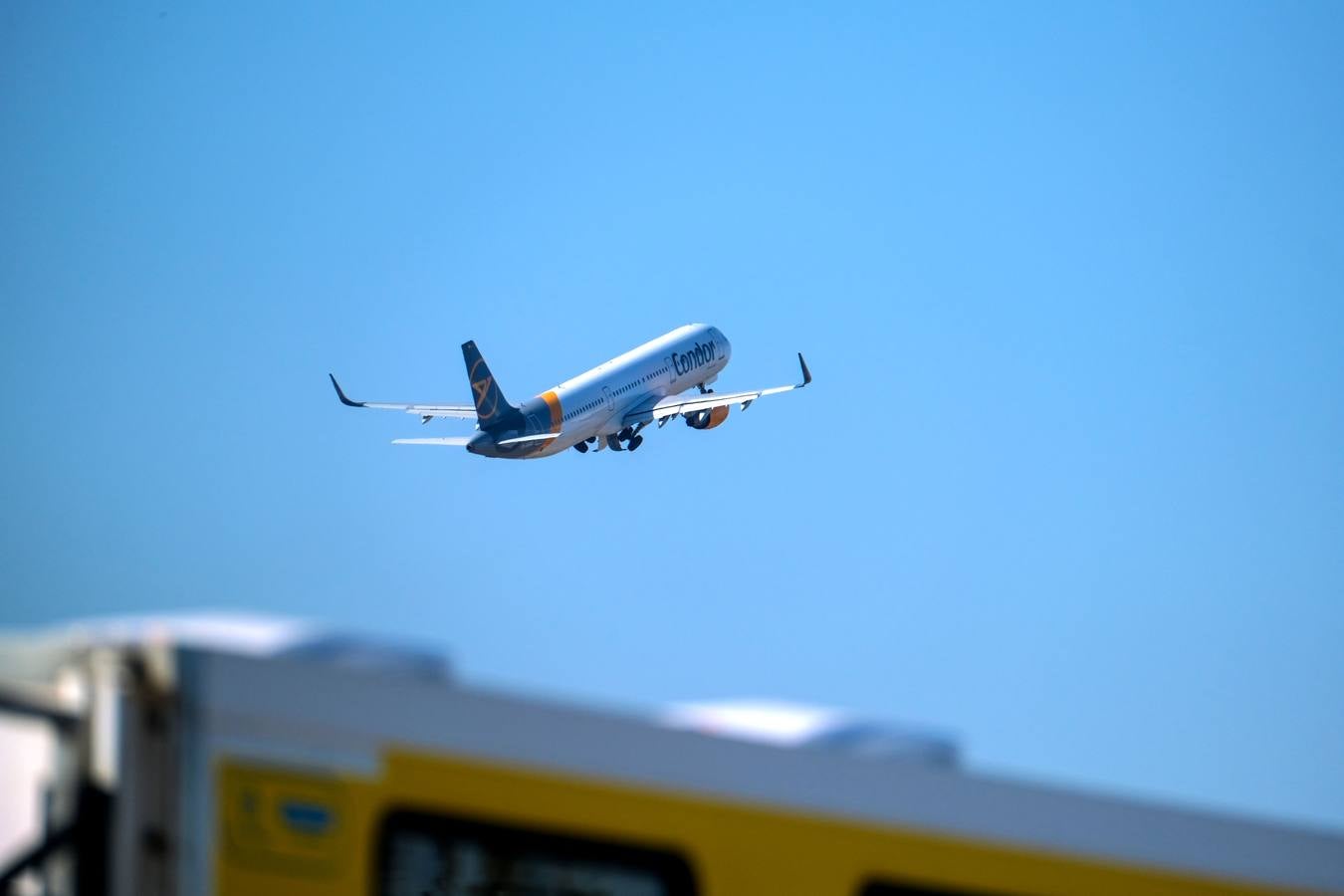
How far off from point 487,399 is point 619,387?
4126 millimetres

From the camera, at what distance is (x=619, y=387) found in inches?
2484

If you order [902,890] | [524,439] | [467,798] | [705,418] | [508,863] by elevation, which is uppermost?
[705,418]

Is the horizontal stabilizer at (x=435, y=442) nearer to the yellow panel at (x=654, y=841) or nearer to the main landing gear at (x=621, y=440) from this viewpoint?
the main landing gear at (x=621, y=440)

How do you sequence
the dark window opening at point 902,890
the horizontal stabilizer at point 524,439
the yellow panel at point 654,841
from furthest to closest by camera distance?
the horizontal stabilizer at point 524,439 < the dark window opening at point 902,890 < the yellow panel at point 654,841

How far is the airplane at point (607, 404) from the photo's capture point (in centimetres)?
6106

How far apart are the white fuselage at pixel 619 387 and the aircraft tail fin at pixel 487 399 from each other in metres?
0.61

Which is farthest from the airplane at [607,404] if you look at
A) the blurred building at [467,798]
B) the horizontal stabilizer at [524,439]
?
the blurred building at [467,798]

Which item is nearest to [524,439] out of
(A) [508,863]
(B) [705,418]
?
(B) [705,418]

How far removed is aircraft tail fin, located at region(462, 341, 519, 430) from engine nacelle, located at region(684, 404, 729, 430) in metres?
6.86

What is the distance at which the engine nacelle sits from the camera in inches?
2591

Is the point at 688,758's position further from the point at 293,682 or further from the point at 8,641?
the point at 8,641

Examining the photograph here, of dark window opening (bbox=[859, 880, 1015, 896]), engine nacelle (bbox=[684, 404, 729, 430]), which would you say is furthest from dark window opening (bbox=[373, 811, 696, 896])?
engine nacelle (bbox=[684, 404, 729, 430])

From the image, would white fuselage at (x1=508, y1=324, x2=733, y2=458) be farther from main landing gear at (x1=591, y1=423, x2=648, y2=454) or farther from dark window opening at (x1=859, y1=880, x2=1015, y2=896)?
dark window opening at (x1=859, y1=880, x2=1015, y2=896)

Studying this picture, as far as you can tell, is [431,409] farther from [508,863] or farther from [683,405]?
[508,863]
